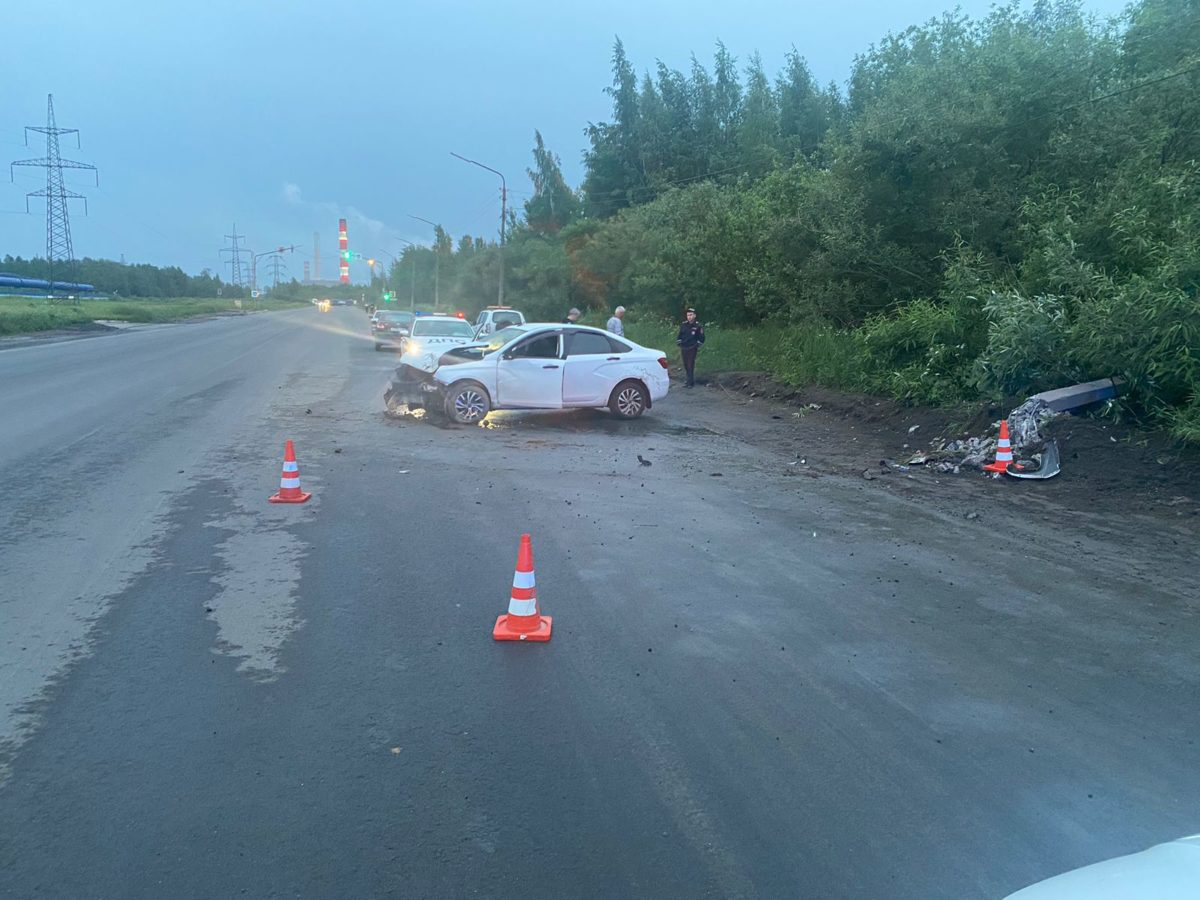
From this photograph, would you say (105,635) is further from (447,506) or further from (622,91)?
(622,91)

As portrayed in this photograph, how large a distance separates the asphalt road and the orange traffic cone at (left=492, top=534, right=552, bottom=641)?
0.32 feet

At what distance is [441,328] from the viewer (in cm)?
2534

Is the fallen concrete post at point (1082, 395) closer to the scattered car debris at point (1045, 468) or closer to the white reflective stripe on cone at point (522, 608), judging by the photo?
the scattered car debris at point (1045, 468)

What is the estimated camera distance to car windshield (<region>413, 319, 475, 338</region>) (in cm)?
2491

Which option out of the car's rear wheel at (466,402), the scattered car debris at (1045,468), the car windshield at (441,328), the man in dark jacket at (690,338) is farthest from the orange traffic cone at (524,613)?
the car windshield at (441,328)

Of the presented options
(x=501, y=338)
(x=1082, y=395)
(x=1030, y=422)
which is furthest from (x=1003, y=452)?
(x=501, y=338)

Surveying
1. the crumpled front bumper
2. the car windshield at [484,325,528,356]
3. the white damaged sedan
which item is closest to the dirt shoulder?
the white damaged sedan

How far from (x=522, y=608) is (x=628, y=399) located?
11.1m

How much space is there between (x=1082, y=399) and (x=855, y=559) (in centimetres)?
623

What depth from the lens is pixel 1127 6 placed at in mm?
20688

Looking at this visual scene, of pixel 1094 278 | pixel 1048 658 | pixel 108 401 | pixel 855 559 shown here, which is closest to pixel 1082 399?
pixel 1094 278

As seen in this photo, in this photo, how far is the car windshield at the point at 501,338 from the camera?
16469 millimetres

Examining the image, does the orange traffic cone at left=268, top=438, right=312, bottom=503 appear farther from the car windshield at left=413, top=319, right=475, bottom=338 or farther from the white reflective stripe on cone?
the car windshield at left=413, top=319, right=475, bottom=338

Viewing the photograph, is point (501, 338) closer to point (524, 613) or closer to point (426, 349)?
point (426, 349)
